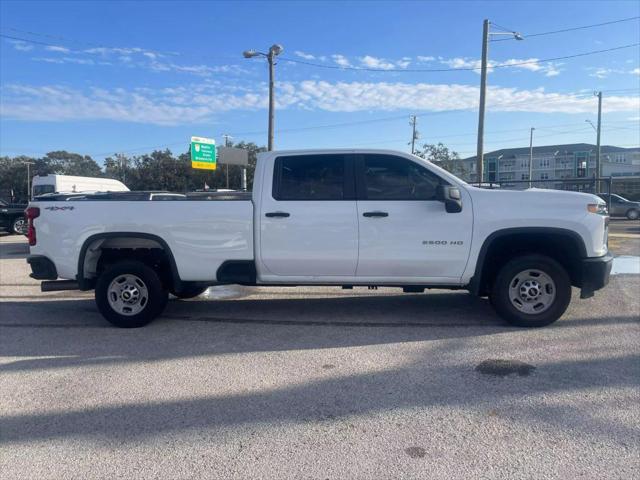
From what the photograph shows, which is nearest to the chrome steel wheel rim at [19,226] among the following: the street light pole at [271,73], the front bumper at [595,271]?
the street light pole at [271,73]

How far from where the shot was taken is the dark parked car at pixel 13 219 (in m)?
20.0

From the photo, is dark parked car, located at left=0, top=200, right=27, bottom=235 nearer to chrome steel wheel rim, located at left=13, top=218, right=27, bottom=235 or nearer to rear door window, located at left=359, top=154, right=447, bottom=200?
chrome steel wheel rim, located at left=13, top=218, right=27, bottom=235

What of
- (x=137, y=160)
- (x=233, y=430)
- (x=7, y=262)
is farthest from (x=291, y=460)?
(x=137, y=160)

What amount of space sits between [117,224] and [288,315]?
2404 millimetres

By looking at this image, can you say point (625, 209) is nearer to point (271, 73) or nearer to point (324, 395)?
point (271, 73)

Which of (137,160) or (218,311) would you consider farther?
(137,160)

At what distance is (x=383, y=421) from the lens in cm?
370

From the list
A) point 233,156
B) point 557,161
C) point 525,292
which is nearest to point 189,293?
point 525,292

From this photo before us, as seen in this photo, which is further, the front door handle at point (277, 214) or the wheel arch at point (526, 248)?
the front door handle at point (277, 214)

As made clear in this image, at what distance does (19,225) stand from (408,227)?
19330 mm

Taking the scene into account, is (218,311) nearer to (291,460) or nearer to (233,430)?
(233,430)

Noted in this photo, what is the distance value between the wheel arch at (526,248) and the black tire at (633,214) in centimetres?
2679

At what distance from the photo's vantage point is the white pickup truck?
19.0 feet

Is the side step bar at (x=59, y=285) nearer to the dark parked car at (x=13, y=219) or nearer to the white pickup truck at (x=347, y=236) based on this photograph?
the white pickup truck at (x=347, y=236)
